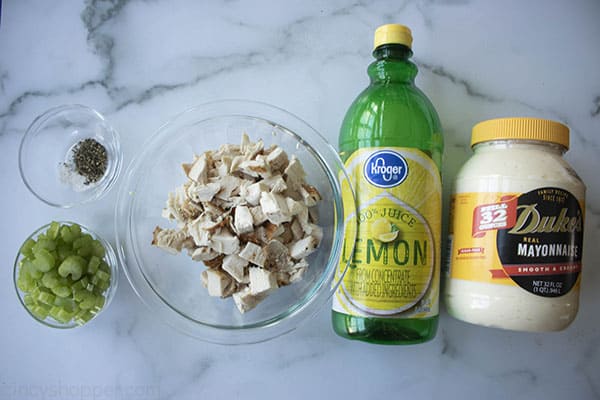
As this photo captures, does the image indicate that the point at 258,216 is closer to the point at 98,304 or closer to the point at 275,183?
the point at 275,183

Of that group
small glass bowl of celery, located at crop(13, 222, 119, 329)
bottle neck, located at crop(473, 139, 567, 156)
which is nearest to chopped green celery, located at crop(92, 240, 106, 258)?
small glass bowl of celery, located at crop(13, 222, 119, 329)

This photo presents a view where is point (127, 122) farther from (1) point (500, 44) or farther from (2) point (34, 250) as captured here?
(1) point (500, 44)

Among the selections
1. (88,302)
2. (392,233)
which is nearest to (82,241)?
(88,302)

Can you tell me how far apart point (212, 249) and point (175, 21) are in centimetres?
58

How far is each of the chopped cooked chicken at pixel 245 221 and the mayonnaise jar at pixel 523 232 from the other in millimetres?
319

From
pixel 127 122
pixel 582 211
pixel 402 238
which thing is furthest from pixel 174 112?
pixel 582 211

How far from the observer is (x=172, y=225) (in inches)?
40.8

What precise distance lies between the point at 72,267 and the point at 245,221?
1.29 feet

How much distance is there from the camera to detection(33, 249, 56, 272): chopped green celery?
0.96m

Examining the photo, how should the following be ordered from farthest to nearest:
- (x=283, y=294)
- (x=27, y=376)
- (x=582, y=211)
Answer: (x=27, y=376) → (x=283, y=294) → (x=582, y=211)

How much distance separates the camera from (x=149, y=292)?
1.02 meters

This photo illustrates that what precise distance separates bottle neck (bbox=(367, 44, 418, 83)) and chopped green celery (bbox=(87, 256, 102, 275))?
716mm

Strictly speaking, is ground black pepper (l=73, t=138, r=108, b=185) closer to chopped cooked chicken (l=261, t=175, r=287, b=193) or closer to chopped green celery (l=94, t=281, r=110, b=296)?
chopped green celery (l=94, t=281, r=110, b=296)

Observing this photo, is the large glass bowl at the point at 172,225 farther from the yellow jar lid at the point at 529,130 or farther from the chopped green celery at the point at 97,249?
the yellow jar lid at the point at 529,130
